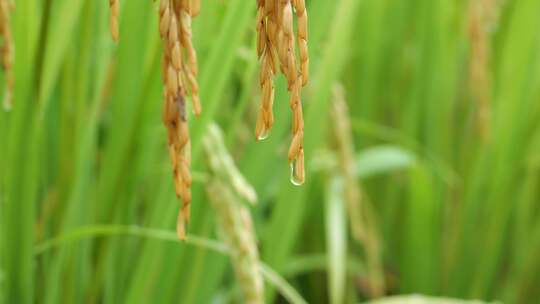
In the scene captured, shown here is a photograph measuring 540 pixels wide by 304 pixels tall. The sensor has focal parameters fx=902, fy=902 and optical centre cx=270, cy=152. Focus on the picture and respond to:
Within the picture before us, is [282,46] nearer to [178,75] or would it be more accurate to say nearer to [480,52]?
[178,75]

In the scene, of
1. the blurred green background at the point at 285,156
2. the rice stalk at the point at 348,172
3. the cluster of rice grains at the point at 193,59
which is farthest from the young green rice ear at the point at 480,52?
the cluster of rice grains at the point at 193,59

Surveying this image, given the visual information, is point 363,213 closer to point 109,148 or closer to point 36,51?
point 109,148

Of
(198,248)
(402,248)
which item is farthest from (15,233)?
(402,248)

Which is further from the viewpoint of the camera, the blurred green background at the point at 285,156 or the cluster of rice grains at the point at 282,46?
the blurred green background at the point at 285,156

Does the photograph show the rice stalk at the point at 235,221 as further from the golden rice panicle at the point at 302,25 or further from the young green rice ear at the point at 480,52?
the young green rice ear at the point at 480,52

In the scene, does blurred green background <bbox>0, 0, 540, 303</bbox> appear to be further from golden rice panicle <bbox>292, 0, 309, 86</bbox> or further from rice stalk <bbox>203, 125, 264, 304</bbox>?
golden rice panicle <bbox>292, 0, 309, 86</bbox>

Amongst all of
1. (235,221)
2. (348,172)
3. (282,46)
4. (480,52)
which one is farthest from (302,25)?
(480,52)

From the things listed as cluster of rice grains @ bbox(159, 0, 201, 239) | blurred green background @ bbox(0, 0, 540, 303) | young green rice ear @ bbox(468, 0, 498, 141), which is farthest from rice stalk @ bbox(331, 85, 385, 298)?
cluster of rice grains @ bbox(159, 0, 201, 239)
